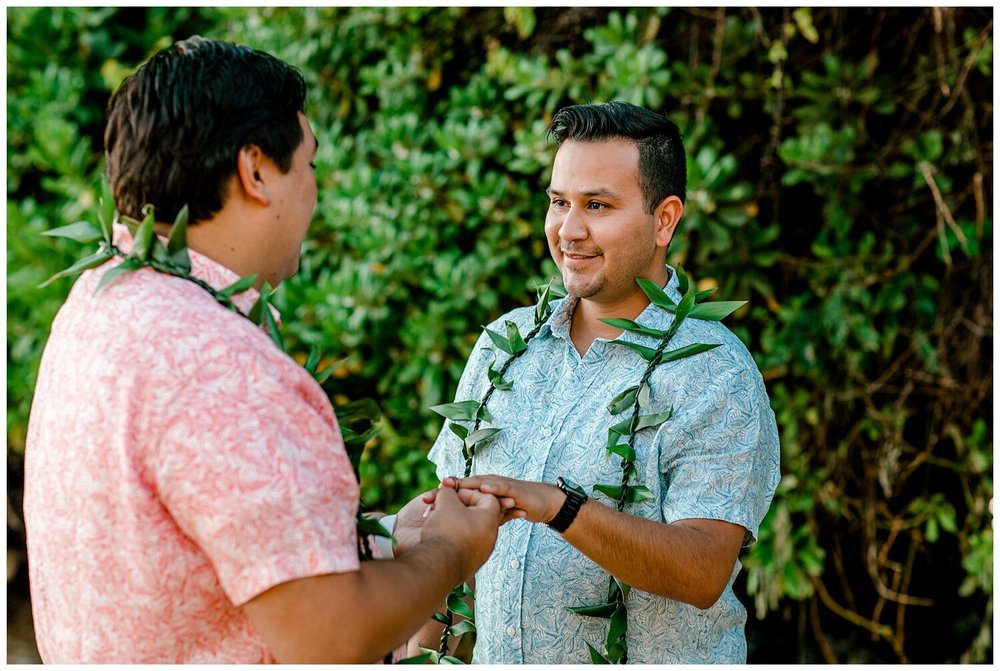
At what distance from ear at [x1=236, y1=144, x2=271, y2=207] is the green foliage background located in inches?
89.2

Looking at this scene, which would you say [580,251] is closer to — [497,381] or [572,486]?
[497,381]

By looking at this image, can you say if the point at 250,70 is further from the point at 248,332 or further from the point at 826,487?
the point at 826,487

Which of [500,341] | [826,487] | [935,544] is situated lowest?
[935,544]

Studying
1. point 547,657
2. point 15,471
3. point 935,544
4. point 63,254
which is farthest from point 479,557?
point 15,471

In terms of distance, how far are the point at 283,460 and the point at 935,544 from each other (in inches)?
147

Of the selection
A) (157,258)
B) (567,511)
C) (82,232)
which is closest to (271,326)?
(157,258)

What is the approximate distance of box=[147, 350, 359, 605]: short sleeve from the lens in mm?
1406

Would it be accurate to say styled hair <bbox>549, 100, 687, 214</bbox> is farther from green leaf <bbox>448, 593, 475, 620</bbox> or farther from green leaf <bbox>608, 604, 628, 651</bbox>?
green leaf <bbox>448, 593, 475, 620</bbox>

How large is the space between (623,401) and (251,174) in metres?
1.02

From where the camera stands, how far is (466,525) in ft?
5.89

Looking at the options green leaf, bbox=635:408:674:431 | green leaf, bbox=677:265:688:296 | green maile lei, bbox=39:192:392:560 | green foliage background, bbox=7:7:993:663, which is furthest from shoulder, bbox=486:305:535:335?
green foliage background, bbox=7:7:993:663

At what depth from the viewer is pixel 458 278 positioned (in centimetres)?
396

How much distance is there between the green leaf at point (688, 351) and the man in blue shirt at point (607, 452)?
15mm

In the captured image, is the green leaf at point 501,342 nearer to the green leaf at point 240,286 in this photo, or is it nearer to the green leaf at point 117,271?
the green leaf at point 240,286
